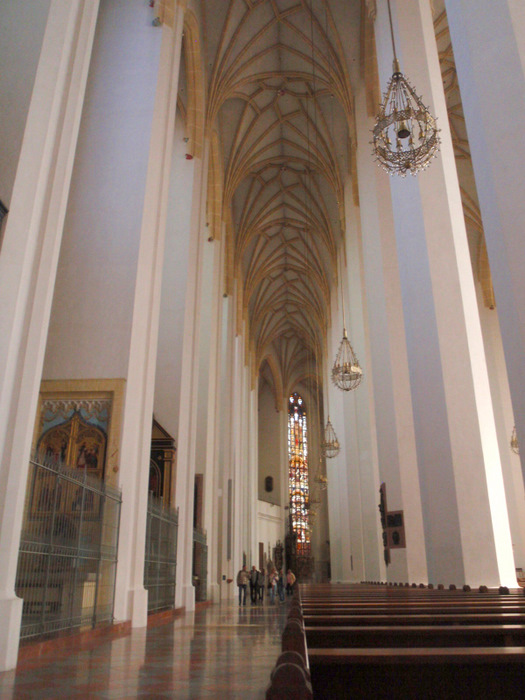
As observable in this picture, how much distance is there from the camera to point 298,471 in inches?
1313

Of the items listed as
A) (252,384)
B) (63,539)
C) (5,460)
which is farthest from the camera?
(252,384)

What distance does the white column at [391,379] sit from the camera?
31.9 ft

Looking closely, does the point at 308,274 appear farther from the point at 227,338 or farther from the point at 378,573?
the point at 378,573

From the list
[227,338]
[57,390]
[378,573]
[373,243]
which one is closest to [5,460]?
[57,390]

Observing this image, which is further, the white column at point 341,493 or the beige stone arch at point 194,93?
the white column at point 341,493

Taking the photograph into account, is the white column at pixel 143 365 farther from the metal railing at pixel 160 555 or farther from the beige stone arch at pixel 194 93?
the beige stone arch at pixel 194 93

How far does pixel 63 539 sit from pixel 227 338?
13544mm

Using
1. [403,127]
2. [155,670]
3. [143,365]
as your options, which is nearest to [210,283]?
[143,365]

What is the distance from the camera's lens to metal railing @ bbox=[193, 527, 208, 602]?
11876 mm

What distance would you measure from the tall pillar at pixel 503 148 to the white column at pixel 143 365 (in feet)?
15.6

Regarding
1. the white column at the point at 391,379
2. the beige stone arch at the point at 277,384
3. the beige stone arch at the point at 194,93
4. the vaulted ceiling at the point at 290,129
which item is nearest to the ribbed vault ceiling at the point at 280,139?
the vaulted ceiling at the point at 290,129

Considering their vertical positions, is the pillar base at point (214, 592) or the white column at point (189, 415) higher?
the white column at point (189, 415)

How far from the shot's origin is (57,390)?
24.2 ft

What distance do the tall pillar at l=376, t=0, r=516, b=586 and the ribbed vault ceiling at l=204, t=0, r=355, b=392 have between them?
23.0 feet
